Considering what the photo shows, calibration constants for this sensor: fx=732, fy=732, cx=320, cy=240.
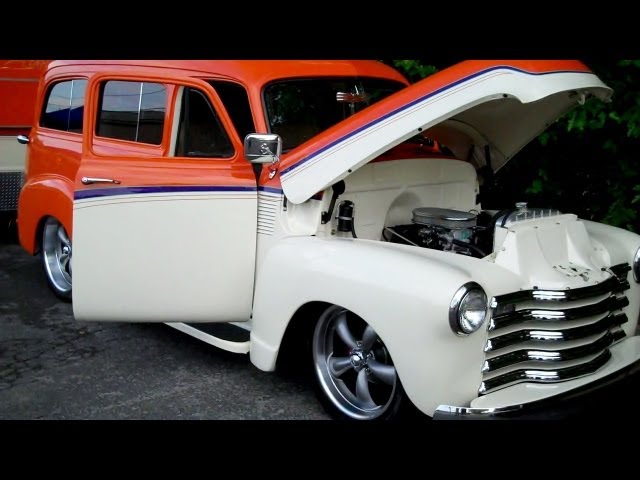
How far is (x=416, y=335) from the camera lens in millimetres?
3258

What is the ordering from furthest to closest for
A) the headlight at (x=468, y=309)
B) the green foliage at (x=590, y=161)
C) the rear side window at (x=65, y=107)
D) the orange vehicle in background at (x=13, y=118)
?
the orange vehicle in background at (x=13, y=118)
the rear side window at (x=65, y=107)
the green foliage at (x=590, y=161)
the headlight at (x=468, y=309)

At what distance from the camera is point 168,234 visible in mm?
Answer: 4246

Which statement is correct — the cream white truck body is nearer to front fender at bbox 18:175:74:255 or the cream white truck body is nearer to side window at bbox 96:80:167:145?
side window at bbox 96:80:167:145

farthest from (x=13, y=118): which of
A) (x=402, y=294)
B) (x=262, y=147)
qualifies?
(x=402, y=294)

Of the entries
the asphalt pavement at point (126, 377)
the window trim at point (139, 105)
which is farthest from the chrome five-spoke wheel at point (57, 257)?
the window trim at point (139, 105)

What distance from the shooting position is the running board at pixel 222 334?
4.23 m

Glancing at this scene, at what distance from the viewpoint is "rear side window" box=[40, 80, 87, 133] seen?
223 inches

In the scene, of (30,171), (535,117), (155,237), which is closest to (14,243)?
(30,171)

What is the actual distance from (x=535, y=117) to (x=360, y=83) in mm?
1138

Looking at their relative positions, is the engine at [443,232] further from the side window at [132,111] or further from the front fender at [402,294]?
the side window at [132,111]

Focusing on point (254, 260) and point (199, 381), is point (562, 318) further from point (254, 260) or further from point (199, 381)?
point (199, 381)

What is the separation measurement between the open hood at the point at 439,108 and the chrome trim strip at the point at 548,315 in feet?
3.28

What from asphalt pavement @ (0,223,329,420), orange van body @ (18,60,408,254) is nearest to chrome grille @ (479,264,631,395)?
asphalt pavement @ (0,223,329,420)

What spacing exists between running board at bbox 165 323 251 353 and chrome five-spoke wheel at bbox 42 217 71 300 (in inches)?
72.3
